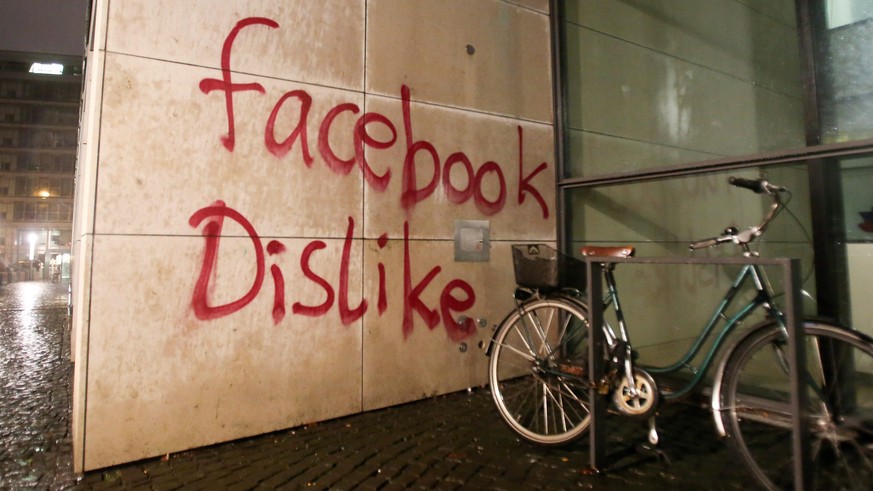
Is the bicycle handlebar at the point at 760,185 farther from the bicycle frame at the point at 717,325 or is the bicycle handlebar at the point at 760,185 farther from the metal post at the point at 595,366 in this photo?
the metal post at the point at 595,366

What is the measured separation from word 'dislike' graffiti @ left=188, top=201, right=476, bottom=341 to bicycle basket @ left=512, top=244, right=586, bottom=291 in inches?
37.8

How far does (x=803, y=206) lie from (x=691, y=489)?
186 centimetres

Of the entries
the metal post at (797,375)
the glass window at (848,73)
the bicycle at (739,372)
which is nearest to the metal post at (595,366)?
the bicycle at (739,372)

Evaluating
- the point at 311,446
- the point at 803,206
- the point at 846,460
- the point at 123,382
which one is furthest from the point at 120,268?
the point at 803,206

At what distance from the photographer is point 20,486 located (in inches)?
98.2

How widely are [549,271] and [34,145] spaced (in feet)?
287

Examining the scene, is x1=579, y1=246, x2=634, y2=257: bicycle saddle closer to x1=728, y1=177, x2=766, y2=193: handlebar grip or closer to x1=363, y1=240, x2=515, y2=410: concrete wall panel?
x1=728, y1=177, x2=766, y2=193: handlebar grip

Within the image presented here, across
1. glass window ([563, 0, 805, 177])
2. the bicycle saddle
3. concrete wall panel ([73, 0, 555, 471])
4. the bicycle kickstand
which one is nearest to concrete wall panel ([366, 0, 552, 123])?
concrete wall panel ([73, 0, 555, 471])

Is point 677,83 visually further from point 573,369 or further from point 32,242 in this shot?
point 32,242

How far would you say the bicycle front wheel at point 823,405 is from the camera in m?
2.21

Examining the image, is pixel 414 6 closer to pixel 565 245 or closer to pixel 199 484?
pixel 565 245

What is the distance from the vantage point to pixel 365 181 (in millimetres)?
3592

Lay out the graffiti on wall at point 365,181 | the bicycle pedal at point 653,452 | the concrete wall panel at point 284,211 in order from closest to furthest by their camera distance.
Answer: the bicycle pedal at point 653,452
the concrete wall panel at point 284,211
the graffiti on wall at point 365,181

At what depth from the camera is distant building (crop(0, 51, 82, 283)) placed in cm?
6688
